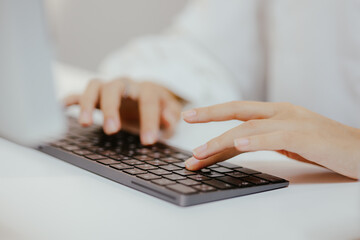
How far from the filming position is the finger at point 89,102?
0.58 m

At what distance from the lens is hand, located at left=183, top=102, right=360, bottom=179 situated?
400 millimetres

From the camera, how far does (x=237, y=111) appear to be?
474mm

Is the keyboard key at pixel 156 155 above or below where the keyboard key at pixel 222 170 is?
above

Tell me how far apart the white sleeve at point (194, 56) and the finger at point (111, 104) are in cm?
23

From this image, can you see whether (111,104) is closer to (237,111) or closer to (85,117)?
(85,117)

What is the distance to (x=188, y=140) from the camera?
600 mm

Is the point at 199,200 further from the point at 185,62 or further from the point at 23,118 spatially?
the point at 185,62

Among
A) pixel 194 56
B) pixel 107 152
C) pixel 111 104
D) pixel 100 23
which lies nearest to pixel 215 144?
pixel 107 152

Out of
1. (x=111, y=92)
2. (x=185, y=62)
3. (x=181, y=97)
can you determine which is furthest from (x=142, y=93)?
(x=185, y=62)

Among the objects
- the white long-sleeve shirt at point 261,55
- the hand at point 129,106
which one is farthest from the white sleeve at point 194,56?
the hand at point 129,106

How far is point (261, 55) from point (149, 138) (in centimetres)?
60

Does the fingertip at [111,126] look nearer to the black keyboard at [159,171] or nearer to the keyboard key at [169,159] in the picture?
the black keyboard at [159,171]

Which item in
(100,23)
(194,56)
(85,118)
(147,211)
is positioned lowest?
(147,211)

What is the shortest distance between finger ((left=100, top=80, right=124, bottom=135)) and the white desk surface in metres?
0.13
